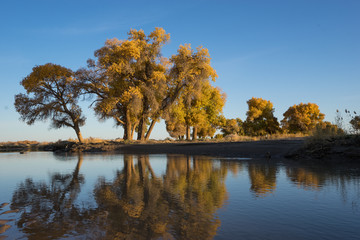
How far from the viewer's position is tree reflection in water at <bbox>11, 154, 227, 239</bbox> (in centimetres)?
327

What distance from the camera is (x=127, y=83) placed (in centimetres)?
2964

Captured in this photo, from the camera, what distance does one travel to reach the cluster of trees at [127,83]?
28.6 meters

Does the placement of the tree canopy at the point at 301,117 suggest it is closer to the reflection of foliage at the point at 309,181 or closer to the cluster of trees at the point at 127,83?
the cluster of trees at the point at 127,83

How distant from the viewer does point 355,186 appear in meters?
6.16

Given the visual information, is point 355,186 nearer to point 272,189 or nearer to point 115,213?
point 272,189

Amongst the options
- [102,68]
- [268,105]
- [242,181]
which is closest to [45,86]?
[102,68]

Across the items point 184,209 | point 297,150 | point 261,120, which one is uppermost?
point 261,120

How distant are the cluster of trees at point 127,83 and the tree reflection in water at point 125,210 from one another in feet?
71.7

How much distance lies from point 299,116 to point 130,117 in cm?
4012

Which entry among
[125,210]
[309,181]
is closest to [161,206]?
[125,210]

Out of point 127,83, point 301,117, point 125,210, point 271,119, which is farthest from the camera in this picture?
point 271,119

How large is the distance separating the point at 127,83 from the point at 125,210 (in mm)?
26414

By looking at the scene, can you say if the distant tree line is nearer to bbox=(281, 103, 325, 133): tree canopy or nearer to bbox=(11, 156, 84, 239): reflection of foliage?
bbox=(11, 156, 84, 239): reflection of foliage

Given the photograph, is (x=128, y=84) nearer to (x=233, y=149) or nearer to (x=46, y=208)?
(x=233, y=149)
